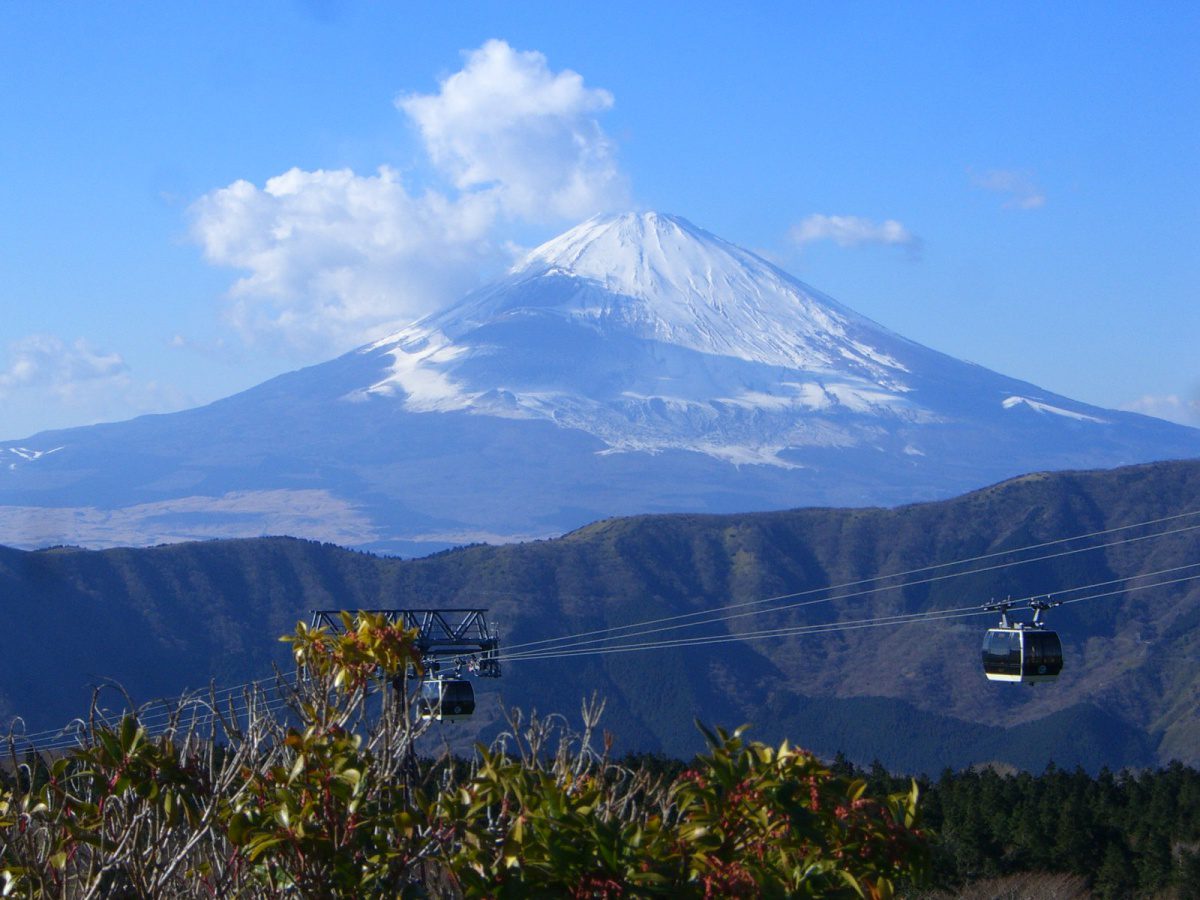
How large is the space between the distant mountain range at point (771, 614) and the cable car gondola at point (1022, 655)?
2026 inches

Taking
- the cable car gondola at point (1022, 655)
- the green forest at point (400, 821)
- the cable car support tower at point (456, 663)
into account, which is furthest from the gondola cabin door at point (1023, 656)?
the green forest at point (400, 821)

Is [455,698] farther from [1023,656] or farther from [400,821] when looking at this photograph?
[400,821]

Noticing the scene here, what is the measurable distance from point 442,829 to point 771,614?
95.3m

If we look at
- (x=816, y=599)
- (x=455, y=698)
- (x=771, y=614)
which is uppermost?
(x=455, y=698)

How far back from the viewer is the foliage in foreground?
159 inches

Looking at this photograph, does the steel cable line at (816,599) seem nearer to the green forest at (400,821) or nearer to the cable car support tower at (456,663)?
the cable car support tower at (456,663)

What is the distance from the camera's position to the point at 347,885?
4363 millimetres

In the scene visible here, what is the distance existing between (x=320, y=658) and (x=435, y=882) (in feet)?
3.36

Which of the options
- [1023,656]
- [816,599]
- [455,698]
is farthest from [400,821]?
[816,599]

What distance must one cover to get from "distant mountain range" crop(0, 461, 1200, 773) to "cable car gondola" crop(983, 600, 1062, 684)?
51.5 metres

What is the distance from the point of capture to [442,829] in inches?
186

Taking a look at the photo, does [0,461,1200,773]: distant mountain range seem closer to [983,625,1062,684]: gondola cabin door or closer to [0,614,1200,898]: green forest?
[983,625,1062,684]: gondola cabin door

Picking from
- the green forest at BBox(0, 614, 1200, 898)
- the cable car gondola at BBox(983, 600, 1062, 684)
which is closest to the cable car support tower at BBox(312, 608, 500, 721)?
the cable car gondola at BBox(983, 600, 1062, 684)

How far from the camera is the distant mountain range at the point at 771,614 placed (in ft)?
254
